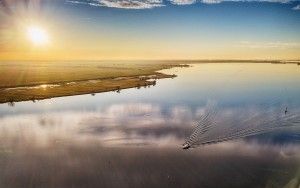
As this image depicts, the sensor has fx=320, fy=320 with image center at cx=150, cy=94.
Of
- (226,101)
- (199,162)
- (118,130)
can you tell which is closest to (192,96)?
(226,101)

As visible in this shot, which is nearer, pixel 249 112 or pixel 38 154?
pixel 38 154

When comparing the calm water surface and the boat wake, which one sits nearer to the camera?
the calm water surface

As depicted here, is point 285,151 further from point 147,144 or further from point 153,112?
point 153,112

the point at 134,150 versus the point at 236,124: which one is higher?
the point at 134,150

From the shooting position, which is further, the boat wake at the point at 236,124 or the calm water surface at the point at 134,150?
the boat wake at the point at 236,124

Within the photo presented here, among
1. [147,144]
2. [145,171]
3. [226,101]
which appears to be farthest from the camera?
[226,101]

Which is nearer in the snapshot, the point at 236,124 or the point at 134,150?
the point at 134,150

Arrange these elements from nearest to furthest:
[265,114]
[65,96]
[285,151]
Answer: [285,151]
[265,114]
[65,96]

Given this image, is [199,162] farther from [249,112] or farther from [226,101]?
[226,101]
